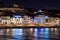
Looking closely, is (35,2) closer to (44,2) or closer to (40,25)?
(44,2)

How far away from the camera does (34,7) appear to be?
332 cm

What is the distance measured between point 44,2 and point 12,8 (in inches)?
26.9

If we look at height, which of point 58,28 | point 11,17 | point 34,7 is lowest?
point 58,28

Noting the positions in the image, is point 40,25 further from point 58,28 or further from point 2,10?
point 2,10

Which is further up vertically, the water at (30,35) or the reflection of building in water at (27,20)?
the reflection of building in water at (27,20)

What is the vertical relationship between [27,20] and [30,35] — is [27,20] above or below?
above

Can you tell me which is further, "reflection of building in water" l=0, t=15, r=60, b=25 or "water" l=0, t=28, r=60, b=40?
"reflection of building in water" l=0, t=15, r=60, b=25

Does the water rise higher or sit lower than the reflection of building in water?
lower

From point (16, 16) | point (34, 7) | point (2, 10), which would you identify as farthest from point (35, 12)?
point (2, 10)

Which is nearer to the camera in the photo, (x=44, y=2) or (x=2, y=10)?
(x=2, y=10)

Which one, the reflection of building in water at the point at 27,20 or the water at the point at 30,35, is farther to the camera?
the reflection of building in water at the point at 27,20

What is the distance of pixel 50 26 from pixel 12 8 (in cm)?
84

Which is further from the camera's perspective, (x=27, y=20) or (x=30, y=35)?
(x=27, y=20)

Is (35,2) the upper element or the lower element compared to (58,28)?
upper
